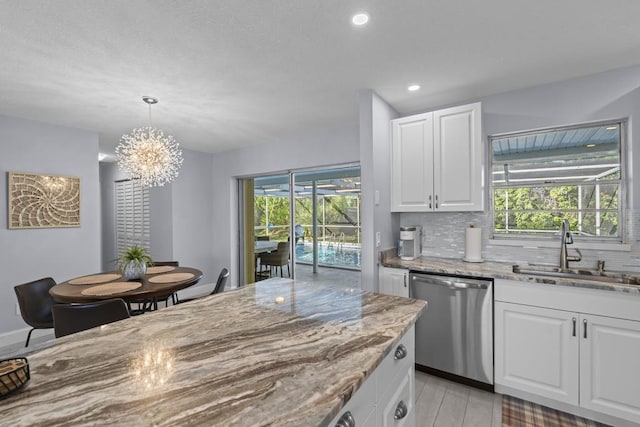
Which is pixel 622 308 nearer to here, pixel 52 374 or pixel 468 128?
pixel 468 128

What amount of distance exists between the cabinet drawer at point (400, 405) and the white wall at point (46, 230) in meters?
4.16

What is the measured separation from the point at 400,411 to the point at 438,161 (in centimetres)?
210

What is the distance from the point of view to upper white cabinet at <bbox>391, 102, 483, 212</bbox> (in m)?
2.52

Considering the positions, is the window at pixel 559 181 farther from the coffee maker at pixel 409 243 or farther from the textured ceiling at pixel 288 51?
the coffee maker at pixel 409 243

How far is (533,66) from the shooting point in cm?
224

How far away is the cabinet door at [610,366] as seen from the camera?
71.3 inches

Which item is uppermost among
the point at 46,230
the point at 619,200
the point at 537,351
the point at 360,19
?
the point at 360,19

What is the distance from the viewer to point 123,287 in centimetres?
251

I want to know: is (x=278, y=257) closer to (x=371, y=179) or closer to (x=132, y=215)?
(x=371, y=179)

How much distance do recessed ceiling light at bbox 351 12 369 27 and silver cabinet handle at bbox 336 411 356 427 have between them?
1.88m

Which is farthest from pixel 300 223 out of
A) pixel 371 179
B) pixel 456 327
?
pixel 456 327

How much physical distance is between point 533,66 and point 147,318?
9.97 ft

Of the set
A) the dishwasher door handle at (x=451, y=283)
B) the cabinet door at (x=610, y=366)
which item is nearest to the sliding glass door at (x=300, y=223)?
the dishwasher door handle at (x=451, y=283)

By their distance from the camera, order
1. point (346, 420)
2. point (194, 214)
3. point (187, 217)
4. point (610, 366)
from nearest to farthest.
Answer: point (346, 420) < point (610, 366) < point (187, 217) < point (194, 214)
